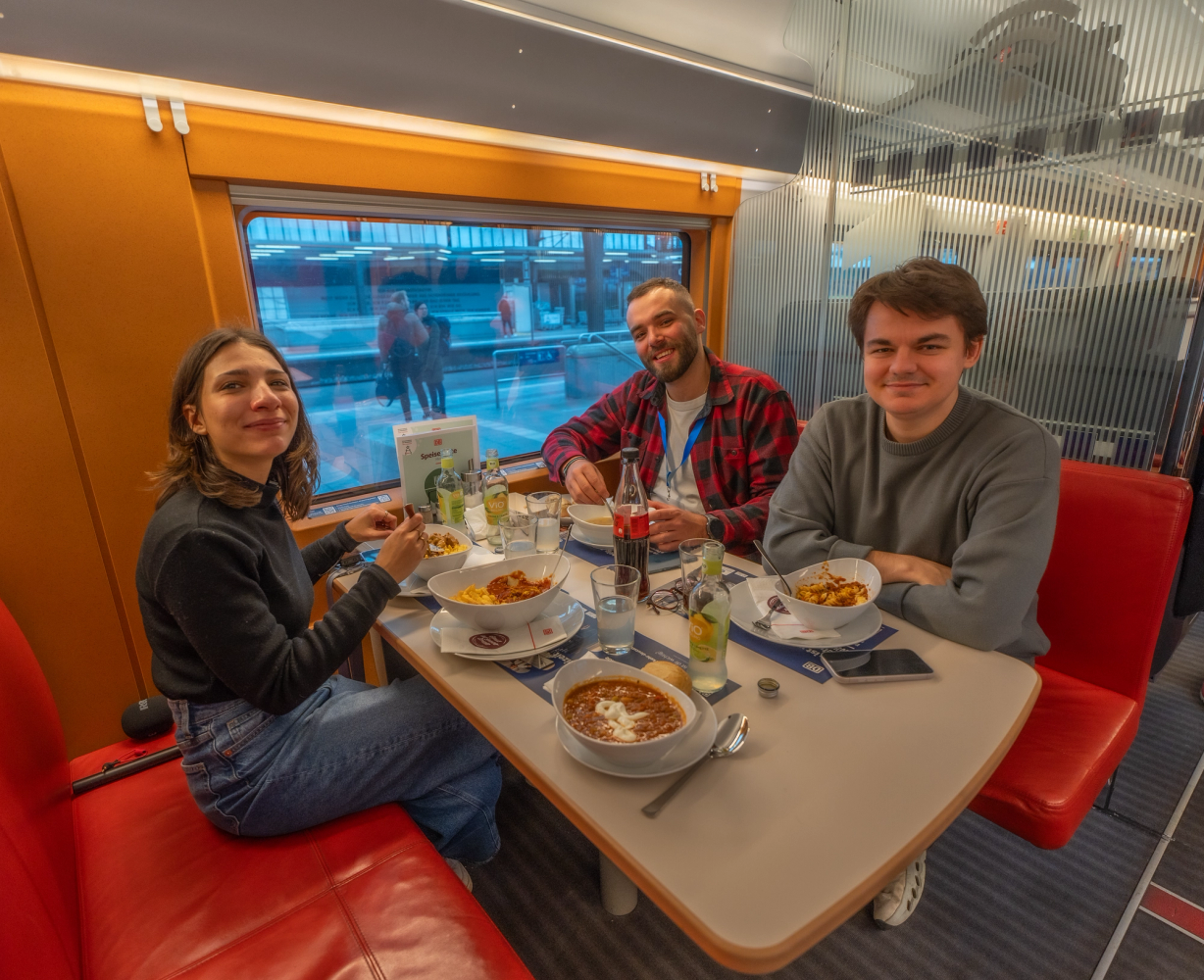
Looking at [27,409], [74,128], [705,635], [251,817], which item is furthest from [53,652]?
[705,635]

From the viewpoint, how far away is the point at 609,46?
2.20 meters

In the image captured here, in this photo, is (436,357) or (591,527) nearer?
(591,527)

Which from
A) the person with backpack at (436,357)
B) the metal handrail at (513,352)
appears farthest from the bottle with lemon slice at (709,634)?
the metal handrail at (513,352)

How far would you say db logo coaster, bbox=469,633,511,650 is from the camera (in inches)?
53.6

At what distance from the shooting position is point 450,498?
2160 mm

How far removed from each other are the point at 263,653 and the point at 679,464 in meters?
1.67

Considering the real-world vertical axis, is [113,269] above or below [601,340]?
above

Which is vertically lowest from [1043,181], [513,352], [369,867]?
[369,867]

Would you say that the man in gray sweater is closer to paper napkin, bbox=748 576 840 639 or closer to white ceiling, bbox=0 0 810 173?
paper napkin, bbox=748 576 840 639

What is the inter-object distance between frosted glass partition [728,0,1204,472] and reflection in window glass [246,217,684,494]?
114cm

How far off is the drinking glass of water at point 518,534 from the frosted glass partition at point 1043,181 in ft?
6.04

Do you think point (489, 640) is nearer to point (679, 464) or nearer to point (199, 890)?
point (199, 890)

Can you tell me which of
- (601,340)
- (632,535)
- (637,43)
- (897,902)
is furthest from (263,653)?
(601,340)

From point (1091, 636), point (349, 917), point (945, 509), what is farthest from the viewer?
point (1091, 636)
